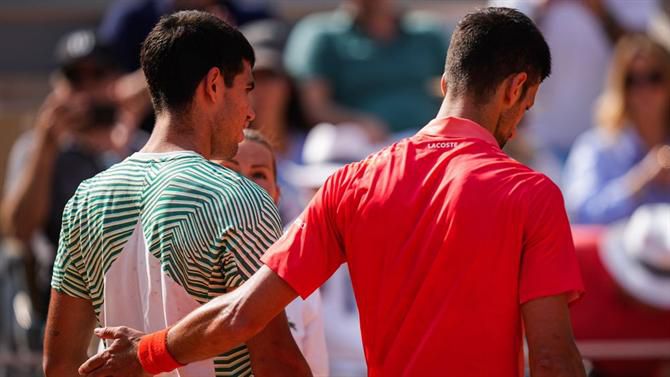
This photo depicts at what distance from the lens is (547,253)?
343cm

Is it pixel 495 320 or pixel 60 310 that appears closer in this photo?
pixel 495 320

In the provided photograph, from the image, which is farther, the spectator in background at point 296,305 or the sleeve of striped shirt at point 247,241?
the spectator in background at point 296,305

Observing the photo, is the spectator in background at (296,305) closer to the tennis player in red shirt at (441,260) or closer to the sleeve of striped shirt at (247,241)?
the sleeve of striped shirt at (247,241)

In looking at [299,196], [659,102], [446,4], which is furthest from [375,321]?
[446,4]

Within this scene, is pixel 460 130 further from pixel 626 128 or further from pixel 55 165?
pixel 626 128

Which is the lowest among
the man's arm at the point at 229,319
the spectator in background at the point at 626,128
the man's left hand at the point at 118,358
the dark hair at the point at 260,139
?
the spectator in background at the point at 626,128

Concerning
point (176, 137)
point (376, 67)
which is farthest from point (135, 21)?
point (176, 137)

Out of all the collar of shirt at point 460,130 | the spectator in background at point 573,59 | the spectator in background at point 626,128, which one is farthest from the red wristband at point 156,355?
the spectator in background at point 573,59

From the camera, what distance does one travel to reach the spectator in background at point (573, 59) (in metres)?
9.20

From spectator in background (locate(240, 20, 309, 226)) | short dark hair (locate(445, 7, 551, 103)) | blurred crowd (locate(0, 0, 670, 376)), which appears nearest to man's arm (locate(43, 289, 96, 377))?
short dark hair (locate(445, 7, 551, 103))

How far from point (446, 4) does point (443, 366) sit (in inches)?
302

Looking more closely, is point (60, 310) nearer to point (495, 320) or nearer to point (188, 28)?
point (188, 28)

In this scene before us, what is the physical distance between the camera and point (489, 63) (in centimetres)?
371

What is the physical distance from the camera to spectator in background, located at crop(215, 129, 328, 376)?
445cm
